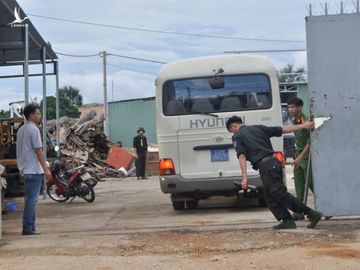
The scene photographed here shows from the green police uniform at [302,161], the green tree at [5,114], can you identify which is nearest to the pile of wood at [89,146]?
the green tree at [5,114]

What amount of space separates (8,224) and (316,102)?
5755mm

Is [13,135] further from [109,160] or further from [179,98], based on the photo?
[109,160]

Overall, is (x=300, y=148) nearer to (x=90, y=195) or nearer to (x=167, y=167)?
(x=167, y=167)

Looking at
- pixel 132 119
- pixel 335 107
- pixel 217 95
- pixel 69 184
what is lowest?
pixel 69 184

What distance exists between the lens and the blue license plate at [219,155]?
10719 mm

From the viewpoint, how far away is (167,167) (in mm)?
10742

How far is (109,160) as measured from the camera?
82.2 feet

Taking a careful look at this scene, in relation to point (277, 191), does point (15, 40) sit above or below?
above

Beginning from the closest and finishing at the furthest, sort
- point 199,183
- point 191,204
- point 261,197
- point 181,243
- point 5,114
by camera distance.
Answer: point 181,243, point 199,183, point 261,197, point 191,204, point 5,114

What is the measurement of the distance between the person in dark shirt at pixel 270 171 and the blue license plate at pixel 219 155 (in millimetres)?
2596

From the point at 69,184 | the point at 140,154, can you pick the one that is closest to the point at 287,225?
the point at 69,184

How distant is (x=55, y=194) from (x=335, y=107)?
8598 mm

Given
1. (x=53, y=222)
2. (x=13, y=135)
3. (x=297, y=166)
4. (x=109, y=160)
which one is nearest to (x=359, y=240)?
(x=297, y=166)

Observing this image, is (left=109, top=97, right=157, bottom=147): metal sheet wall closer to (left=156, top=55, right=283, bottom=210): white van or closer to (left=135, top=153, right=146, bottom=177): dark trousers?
(left=135, top=153, right=146, bottom=177): dark trousers
